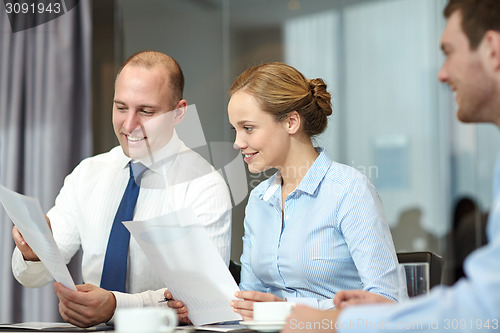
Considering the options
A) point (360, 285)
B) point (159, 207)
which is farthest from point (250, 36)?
point (360, 285)

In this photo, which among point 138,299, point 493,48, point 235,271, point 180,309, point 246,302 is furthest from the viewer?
point 235,271

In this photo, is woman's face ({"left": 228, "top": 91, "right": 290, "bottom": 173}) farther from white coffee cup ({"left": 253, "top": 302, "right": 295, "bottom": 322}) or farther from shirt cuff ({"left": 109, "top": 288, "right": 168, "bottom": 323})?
white coffee cup ({"left": 253, "top": 302, "right": 295, "bottom": 322})

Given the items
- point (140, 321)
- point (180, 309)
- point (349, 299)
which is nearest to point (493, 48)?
point (349, 299)

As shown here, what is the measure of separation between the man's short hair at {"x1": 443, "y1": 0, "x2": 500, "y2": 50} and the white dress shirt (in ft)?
3.17

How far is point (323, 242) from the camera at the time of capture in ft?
5.22

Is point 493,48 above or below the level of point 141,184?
above

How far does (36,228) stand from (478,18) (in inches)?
38.7

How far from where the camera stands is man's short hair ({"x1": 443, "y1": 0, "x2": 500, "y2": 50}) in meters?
1.04

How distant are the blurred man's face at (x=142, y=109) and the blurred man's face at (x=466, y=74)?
1.10 metres

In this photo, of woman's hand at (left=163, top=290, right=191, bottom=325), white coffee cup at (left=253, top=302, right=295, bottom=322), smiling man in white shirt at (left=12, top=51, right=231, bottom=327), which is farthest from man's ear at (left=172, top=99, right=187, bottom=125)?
white coffee cup at (left=253, top=302, right=295, bottom=322)

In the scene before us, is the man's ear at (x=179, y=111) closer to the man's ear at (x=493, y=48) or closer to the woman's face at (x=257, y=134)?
the woman's face at (x=257, y=134)

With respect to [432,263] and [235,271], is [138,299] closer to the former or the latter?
[235,271]

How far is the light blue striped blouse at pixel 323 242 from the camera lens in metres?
1.49

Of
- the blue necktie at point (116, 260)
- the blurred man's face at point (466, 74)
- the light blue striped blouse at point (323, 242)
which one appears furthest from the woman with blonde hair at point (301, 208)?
the blurred man's face at point (466, 74)
